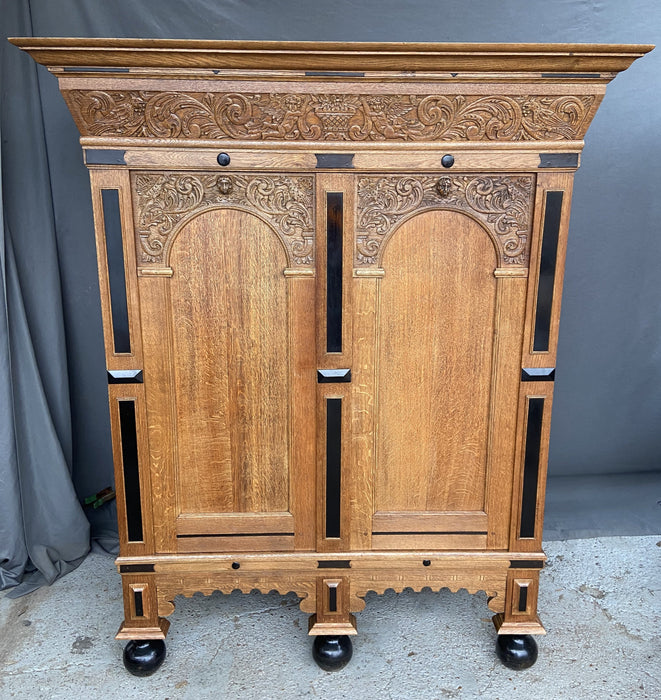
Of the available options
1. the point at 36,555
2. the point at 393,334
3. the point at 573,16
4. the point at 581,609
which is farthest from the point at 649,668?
the point at 573,16

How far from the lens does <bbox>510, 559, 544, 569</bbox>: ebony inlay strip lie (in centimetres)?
183

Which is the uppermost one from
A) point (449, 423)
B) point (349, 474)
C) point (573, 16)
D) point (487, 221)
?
point (573, 16)

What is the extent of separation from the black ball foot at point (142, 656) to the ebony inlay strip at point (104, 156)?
142cm

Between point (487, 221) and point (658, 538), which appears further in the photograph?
point (658, 538)

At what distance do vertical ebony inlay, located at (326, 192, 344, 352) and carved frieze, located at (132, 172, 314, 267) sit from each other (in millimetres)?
55

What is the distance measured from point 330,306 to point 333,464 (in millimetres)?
470

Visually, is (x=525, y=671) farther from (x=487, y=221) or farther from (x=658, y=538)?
(x=487, y=221)

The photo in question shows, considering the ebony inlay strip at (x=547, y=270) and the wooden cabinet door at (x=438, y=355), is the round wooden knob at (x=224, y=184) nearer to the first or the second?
the wooden cabinet door at (x=438, y=355)

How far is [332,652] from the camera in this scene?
1.87m

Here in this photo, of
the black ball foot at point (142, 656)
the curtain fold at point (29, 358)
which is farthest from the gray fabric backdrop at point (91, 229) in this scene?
the black ball foot at point (142, 656)

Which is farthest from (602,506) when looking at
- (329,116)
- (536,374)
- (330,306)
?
(329,116)

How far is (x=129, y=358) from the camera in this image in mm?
1688

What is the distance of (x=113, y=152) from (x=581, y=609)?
2142mm

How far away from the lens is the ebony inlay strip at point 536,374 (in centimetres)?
172
